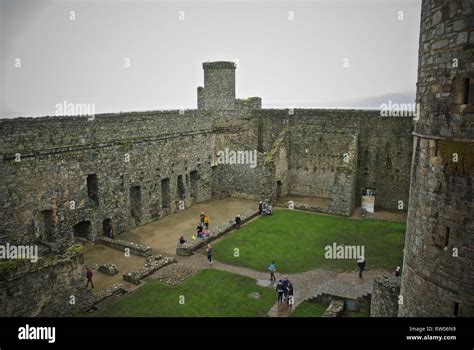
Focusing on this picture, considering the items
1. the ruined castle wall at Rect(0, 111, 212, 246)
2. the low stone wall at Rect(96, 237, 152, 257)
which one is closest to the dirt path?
the low stone wall at Rect(96, 237, 152, 257)

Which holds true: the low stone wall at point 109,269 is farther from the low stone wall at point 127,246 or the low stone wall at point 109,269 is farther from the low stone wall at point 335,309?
the low stone wall at point 335,309

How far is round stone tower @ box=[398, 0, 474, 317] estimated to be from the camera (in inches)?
226

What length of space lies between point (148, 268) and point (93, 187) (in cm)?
571

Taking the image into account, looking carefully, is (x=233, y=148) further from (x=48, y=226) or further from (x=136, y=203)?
(x=48, y=226)

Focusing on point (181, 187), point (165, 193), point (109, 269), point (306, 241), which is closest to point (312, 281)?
point (306, 241)

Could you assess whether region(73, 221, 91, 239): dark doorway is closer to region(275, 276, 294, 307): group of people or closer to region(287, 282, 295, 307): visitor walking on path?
region(275, 276, 294, 307): group of people

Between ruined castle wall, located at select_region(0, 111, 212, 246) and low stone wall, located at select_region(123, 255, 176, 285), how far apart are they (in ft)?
13.0

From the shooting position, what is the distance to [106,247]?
1852 cm

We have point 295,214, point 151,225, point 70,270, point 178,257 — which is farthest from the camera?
point 295,214

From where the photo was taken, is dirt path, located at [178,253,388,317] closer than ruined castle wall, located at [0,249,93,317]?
No

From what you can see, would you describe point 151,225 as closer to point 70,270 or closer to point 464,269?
point 70,270

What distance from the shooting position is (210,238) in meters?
18.8
